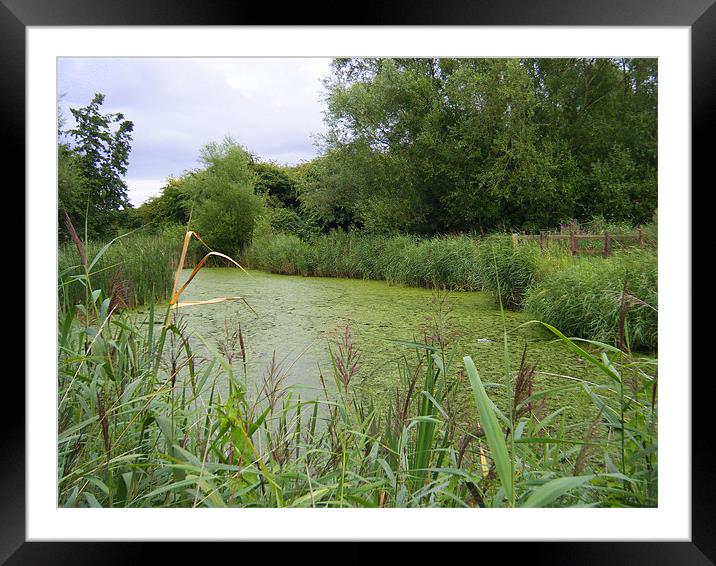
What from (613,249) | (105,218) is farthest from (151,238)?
(613,249)

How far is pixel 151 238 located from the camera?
10.7 feet

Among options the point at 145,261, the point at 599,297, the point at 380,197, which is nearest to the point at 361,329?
the point at 380,197

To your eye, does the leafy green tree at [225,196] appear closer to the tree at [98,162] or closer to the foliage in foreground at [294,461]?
the tree at [98,162]

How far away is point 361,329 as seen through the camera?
3666mm

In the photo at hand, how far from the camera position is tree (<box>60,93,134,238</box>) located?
2.72 m

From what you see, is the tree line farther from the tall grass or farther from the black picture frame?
the black picture frame

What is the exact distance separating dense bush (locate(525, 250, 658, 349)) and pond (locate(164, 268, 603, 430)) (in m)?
0.23

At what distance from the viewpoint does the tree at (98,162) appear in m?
2.72
